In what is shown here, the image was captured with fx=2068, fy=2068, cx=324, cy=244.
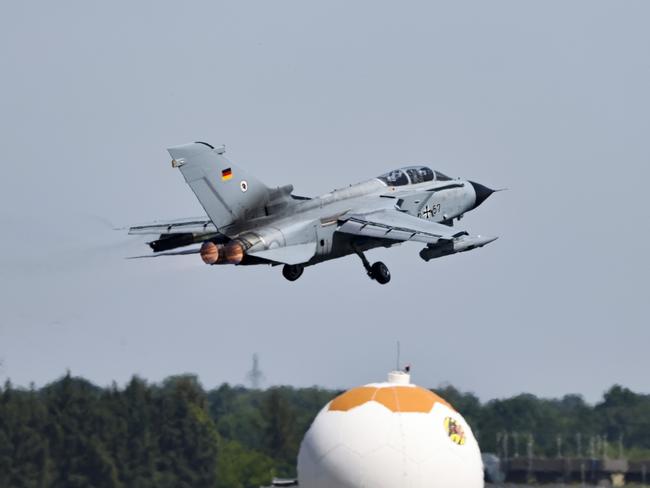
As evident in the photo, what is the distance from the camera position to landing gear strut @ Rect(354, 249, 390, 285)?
2916 inches

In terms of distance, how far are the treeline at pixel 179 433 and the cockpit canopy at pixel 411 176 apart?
21.9 meters

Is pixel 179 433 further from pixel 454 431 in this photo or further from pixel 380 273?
pixel 454 431

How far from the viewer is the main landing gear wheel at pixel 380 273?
243ft

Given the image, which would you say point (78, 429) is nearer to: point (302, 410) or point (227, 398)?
point (302, 410)

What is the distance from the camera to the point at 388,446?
64.9 m

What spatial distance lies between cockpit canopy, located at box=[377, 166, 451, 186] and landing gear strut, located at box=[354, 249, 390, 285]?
3.87m

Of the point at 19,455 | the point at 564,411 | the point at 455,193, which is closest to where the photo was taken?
the point at 455,193

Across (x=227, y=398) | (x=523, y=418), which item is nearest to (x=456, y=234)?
(x=523, y=418)

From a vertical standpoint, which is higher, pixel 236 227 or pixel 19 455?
pixel 236 227

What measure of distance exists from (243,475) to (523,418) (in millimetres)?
15221

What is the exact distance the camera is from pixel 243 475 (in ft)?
319

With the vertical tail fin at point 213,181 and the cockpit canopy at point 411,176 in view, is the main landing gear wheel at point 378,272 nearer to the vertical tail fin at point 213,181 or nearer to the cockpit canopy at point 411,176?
the cockpit canopy at point 411,176

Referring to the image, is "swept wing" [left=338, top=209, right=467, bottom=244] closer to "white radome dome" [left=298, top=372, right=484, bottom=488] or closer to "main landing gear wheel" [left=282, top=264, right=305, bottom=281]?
"main landing gear wheel" [left=282, top=264, right=305, bottom=281]

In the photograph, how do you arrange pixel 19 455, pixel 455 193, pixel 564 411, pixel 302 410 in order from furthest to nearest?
1. pixel 564 411
2. pixel 302 410
3. pixel 19 455
4. pixel 455 193
